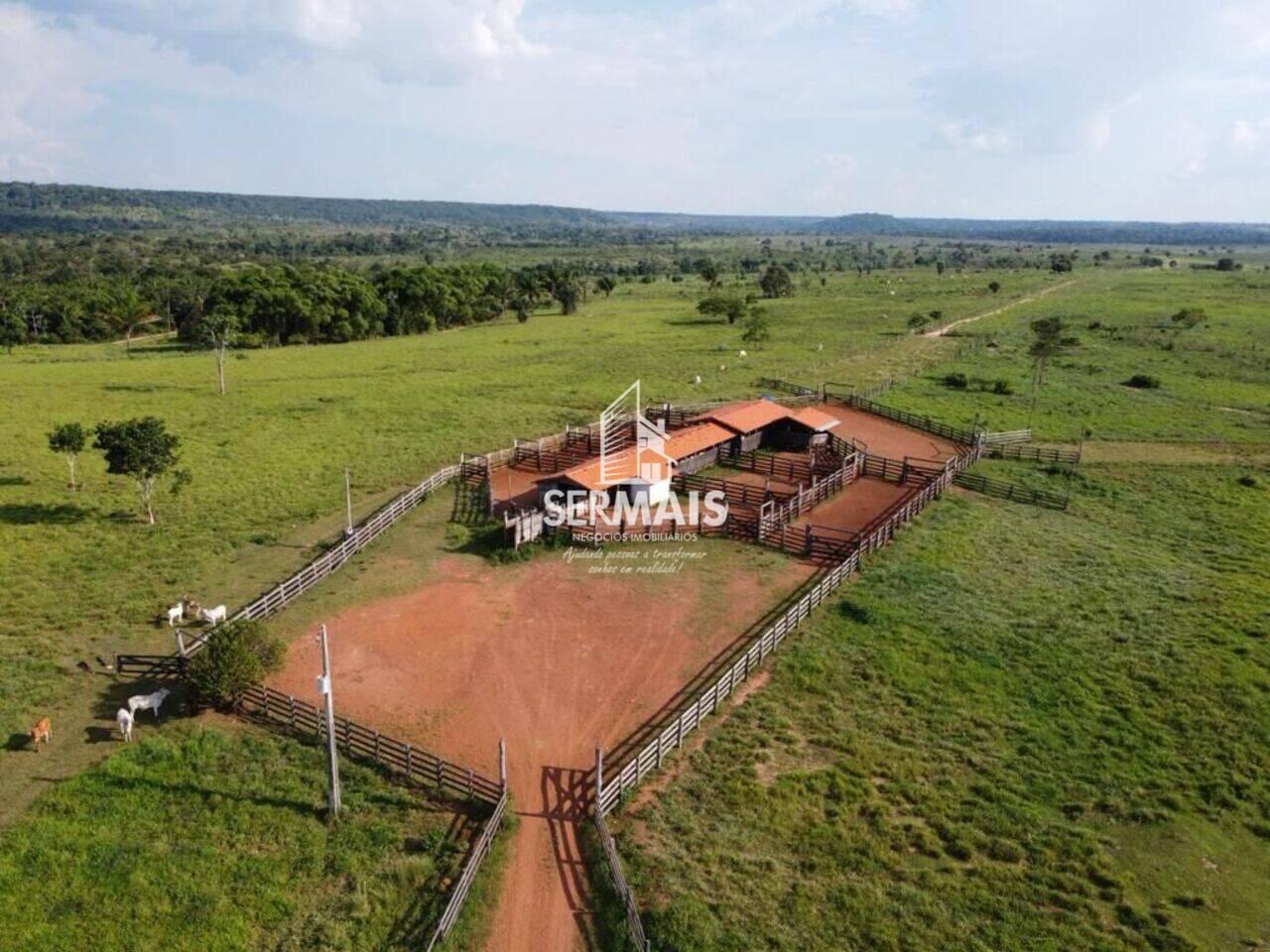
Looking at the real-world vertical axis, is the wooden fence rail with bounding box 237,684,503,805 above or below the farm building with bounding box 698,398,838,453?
below

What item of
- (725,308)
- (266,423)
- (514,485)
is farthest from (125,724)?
(725,308)

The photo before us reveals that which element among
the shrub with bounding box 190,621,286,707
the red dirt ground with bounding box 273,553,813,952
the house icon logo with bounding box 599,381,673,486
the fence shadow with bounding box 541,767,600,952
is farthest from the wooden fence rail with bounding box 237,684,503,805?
the house icon logo with bounding box 599,381,673,486

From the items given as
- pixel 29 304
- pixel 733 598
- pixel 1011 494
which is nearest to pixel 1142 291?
pixel 1011 494

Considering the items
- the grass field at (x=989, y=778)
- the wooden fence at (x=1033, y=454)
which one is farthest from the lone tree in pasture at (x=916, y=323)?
the grass field at (x=989, y=778)

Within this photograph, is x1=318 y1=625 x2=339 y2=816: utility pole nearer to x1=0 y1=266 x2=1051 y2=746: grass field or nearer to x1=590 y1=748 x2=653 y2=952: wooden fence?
x1=590 y1=748 x2=653 y2=952: wooden fence

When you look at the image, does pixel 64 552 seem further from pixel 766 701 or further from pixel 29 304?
pixel 29 304

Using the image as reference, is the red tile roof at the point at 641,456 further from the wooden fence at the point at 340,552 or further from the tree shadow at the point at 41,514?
the tree shadow at the point at 41,514
